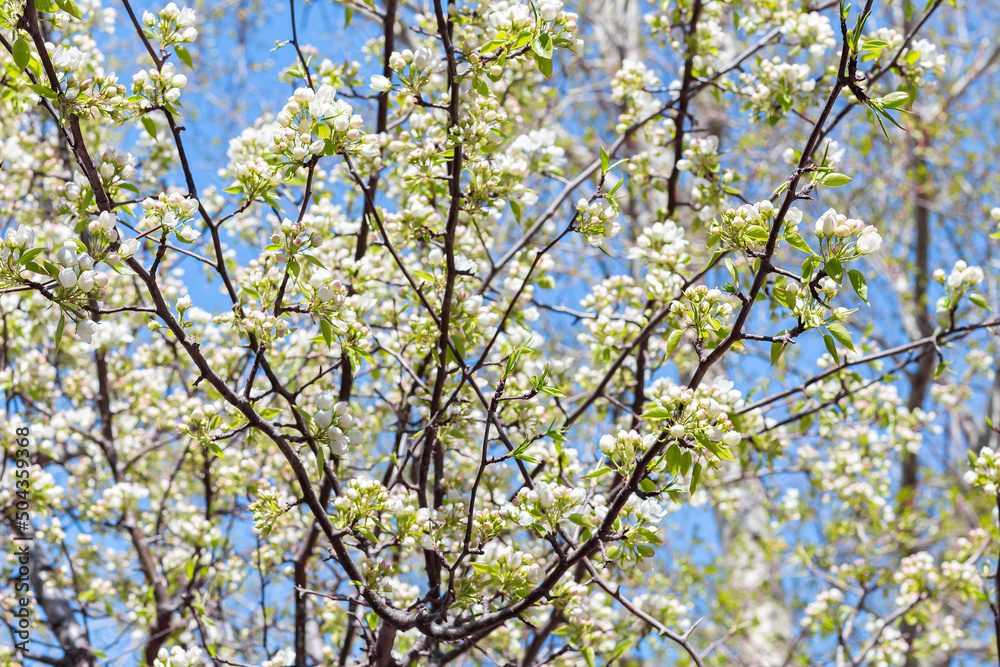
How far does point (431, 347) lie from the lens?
239 centimetres

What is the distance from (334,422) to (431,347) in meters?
0.47

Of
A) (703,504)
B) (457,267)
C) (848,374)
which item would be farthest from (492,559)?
(703,504)

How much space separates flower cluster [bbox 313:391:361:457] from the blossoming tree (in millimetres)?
11

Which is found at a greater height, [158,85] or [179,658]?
[158,85]

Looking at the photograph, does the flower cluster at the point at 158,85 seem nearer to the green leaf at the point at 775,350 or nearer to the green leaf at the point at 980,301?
the green leaf at the point at 775,350

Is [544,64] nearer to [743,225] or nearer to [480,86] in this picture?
[480,86]

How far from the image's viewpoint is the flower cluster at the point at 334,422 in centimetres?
198

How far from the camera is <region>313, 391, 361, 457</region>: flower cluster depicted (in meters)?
1.98

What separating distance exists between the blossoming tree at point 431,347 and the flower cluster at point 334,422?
0.4 inches

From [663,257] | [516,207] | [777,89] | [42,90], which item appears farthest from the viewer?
[777,89]

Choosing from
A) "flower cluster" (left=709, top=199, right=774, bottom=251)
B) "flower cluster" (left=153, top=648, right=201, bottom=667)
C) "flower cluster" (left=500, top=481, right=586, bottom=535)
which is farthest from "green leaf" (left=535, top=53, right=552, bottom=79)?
"flower cluster" (left=153, top=648, right=201, bottom=667)

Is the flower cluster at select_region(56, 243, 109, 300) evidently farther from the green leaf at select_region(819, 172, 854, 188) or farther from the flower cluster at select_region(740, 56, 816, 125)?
the flower cluster at select_region(740, 56, 816, 125)

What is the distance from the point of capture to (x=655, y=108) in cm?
322

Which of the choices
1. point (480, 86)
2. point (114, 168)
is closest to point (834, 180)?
point (480, 86)
